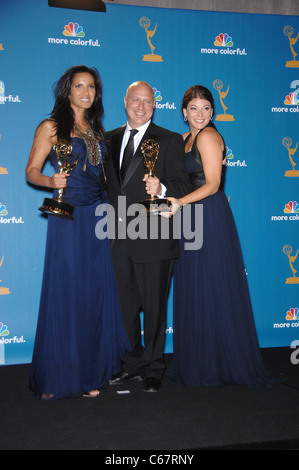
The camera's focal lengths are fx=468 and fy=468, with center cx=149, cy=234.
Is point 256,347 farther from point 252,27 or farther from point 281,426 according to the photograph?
point 252,27

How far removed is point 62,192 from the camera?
9.20ft

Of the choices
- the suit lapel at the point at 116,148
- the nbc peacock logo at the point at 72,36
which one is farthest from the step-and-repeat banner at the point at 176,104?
the suit lapel at the point at 116,148

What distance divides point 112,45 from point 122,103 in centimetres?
48

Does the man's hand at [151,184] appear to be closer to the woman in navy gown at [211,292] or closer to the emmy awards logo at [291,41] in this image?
the woman in navy gown at [211,292]

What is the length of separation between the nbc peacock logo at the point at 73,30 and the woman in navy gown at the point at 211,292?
1253 mm

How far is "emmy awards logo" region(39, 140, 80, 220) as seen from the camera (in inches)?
107

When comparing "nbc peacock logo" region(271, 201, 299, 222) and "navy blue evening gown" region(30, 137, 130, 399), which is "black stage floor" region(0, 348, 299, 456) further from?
"nbc peacock logo" region(271, 201, 299, 222)

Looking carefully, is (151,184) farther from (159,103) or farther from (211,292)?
(159,103)

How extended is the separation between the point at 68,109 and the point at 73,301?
122 cm

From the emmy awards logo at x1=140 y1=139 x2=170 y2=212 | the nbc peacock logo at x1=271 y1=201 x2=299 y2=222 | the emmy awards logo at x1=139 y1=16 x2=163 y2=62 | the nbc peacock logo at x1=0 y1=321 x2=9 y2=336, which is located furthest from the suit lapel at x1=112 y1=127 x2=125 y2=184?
the nbc peacock logo at x1=271 y1=201 x2=299 y2=222

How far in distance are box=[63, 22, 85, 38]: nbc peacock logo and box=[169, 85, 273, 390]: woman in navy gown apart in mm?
1253

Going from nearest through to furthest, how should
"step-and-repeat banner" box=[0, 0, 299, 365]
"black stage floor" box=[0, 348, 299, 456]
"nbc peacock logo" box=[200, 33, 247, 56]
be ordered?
1. "black stage floor" box=[0, 348, 299, 456]
2. "step-and-repeat banner" box=[0, 0, 299, 365]
3. "nbc peacock logo" box=[200, 33, 247, 56]

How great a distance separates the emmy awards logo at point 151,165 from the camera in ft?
9.30
